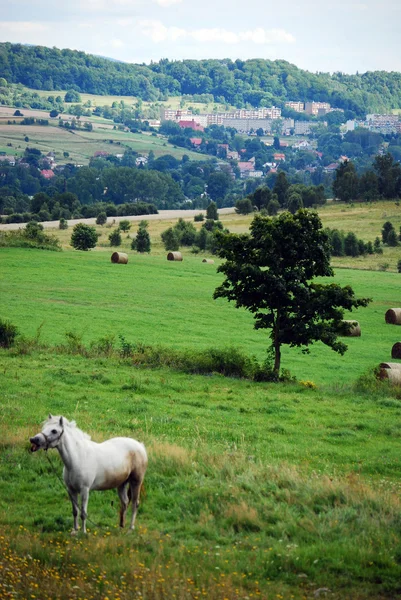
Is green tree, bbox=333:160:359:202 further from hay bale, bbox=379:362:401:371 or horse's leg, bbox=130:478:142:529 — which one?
horse's leg, bbox=130:478:142:529

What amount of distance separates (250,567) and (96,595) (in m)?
2.17

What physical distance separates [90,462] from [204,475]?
3369 millimetres

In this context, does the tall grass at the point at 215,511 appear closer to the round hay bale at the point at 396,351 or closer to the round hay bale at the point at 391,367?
the round hay bale at the point at 391,367

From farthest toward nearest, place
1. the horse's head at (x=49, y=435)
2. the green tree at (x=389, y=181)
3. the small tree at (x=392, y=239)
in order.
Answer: the green tree at (x=389, y=181) < the small tree at (x=392, y=239) < the horse's head at (x=49, y=435)

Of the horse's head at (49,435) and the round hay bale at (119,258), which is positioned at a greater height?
the horse's head at (49,435)

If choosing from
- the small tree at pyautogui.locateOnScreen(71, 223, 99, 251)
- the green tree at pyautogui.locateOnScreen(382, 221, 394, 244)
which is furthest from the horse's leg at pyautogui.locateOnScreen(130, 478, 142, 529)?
the green tree at pyautogui.locateOnScreen(382, 221, 394, 244)

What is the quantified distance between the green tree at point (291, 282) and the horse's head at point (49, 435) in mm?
20120

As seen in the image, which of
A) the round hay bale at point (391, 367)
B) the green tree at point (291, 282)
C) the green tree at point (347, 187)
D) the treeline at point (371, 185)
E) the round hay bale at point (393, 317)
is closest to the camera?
the green tree at point (291, 282)

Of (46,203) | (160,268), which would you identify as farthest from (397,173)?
(160,268)

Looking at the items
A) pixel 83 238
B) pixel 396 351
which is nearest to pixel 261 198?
pixel 83 238

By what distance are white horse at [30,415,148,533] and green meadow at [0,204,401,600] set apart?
0.56 m

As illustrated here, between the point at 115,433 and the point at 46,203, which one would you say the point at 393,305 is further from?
the point at 46,203

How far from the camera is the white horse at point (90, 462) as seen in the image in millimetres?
12516

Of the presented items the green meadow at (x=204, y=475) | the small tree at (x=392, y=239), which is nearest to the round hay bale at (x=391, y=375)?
the green meadow at (x=204, y=475)
